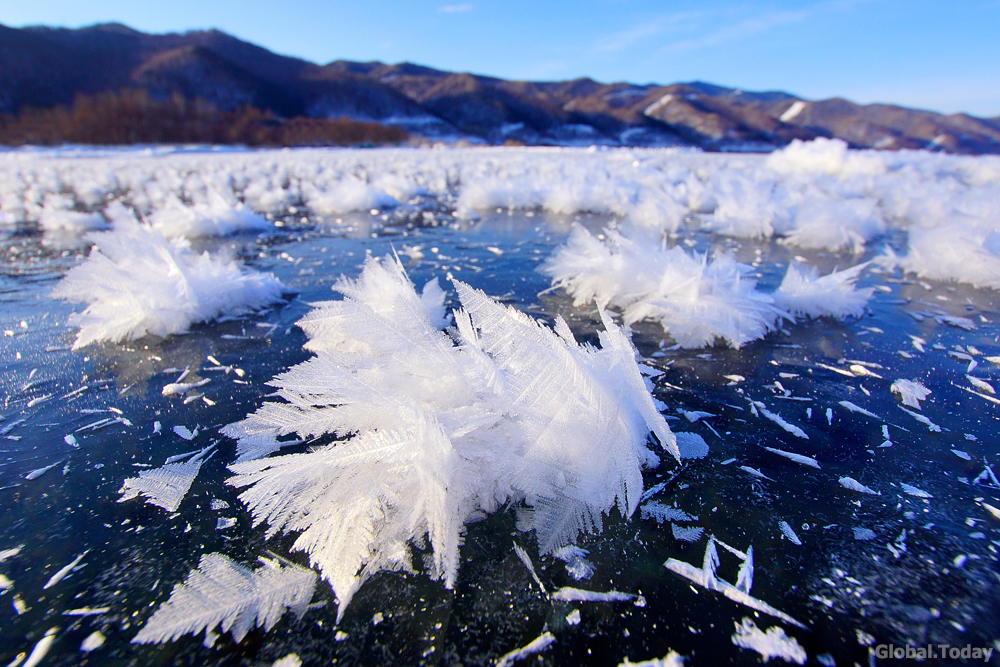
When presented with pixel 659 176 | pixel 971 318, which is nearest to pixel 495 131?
pixel 659 176

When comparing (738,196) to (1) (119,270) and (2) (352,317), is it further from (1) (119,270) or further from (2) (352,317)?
(1) (119,270)

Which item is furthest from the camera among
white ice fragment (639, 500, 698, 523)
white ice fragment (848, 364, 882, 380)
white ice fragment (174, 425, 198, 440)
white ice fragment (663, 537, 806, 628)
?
white ice fragment (848, 364, 882, 380)

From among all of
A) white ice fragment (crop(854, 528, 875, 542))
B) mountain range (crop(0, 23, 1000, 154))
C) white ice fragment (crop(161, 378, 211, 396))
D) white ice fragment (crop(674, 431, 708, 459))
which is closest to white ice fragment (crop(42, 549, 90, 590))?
white ice fragment (crop(161, 378, 211, 396))

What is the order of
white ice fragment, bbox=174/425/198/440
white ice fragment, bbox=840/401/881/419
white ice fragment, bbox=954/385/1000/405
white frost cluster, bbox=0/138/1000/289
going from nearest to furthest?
white ice fragment, bbox=174/425/198/440 → white ice fragment, bbox=840/401/881/419 → white ice fragment, bbox=954/385/1000/405 → white frost cluster, bbox=0/138/1000/289

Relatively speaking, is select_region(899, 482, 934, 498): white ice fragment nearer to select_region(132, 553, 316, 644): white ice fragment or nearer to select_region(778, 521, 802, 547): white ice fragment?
select_region(778, 521, 802, 547): white ice fragment

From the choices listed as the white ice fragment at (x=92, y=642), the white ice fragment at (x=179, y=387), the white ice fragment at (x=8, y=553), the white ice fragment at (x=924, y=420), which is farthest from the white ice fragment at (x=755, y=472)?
the white ice fragment at (x=179, y=387)
